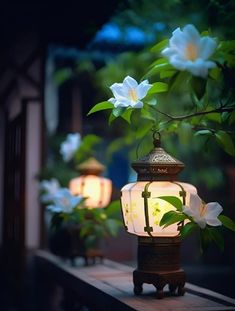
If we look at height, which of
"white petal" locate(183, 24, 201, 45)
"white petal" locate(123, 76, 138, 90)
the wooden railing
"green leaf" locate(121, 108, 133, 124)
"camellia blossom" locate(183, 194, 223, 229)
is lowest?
the wooden railing

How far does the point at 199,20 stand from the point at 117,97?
130 inches

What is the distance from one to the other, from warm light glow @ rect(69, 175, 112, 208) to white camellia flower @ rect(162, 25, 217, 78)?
301cm

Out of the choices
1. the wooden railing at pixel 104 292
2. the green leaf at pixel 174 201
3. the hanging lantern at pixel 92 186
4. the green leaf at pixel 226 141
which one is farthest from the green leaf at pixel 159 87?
A: the hanging lantern at pixel 92 186

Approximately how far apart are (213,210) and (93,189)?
8.60 feet

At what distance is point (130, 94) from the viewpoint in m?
3.08

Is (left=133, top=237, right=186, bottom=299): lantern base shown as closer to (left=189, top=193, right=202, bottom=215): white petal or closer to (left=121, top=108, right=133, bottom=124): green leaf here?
(left=189, top=193, right=202, bottom=215): white petal

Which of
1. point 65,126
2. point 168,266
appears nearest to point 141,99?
point 168,266

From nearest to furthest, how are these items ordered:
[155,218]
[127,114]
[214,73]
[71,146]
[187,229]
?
[214,73]
[187,229]
[127,114]
[155,218]
[71,146]

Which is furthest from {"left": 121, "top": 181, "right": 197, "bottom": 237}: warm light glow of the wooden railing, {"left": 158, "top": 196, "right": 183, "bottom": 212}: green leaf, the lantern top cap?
the lantern top cap

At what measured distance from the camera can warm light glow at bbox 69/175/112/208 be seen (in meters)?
5.45

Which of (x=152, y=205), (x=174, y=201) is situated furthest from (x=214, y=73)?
(x=152, y=205)

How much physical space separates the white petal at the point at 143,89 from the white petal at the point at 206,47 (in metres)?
0.49

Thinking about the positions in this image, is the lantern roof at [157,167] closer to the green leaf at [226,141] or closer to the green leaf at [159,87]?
the green leaf at [226,141]

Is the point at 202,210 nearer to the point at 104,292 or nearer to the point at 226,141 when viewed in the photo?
the point at 226,141
